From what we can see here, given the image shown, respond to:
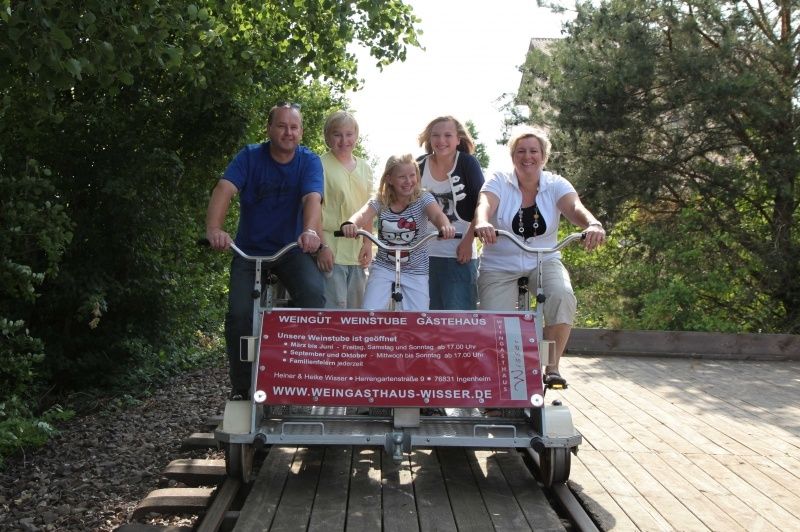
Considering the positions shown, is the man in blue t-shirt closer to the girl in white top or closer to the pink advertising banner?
the pink advertising banner

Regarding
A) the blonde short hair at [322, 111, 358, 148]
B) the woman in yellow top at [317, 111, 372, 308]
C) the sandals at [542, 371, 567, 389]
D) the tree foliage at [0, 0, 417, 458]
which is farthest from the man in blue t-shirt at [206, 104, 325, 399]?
the tree foliage at [0, 0, 417, 458]

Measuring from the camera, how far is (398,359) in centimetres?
511

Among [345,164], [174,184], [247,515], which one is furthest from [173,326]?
[247,515]

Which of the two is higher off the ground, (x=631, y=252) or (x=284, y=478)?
(x=631, y=252)

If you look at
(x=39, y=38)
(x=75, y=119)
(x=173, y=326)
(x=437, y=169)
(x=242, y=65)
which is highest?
(x=242, y=65)

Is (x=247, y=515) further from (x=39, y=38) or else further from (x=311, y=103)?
(x=311, y=103)

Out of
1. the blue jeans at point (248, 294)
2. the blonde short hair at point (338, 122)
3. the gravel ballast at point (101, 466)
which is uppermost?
the blonde short hair at point (338, 122)

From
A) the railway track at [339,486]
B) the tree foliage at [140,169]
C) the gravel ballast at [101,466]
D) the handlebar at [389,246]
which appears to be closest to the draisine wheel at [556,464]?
the railway track at [339,486]

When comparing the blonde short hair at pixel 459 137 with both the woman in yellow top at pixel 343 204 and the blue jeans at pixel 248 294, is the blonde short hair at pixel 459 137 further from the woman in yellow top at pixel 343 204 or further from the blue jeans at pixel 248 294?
the blue jeans at pixel 248 294

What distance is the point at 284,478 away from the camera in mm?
5344

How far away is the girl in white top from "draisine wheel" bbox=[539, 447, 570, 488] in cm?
77

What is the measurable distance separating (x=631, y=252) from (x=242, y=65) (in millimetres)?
7388

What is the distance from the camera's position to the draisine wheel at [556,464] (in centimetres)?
504

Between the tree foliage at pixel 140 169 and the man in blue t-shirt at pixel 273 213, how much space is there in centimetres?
265
